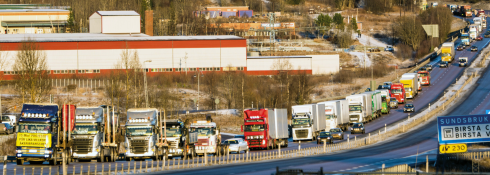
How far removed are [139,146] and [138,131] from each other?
1054 millimetres

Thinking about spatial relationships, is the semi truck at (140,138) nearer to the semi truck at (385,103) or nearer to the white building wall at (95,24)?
the semi truck at (385,103)

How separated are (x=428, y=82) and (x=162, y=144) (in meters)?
80.2

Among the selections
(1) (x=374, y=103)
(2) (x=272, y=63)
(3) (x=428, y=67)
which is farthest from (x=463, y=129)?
(3) (x=428, y=67)

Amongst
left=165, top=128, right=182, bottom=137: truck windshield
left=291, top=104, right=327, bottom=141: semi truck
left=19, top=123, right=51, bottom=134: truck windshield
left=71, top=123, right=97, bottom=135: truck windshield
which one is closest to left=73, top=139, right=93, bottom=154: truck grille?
left=71, top=123, right=97, bottom=135: truck windshield

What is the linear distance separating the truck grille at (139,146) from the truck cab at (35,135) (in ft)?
19.0

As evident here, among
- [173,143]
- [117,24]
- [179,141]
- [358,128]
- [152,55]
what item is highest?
[117,24]

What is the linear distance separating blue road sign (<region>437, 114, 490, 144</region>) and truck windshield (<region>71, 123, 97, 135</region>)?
22.5 meters

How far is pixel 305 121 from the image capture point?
213ft

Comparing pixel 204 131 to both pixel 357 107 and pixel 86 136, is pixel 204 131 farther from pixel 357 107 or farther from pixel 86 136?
pixel 357 107

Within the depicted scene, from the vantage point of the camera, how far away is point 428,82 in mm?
115688

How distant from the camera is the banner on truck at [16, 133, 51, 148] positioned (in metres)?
40.1

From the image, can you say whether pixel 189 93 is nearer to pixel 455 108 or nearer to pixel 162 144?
pixel 455 108

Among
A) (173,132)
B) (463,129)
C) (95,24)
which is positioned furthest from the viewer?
(95,24)

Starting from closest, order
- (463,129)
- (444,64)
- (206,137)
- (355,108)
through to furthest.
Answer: (463,129)
(206,137)
(355,108)
(444,64)
